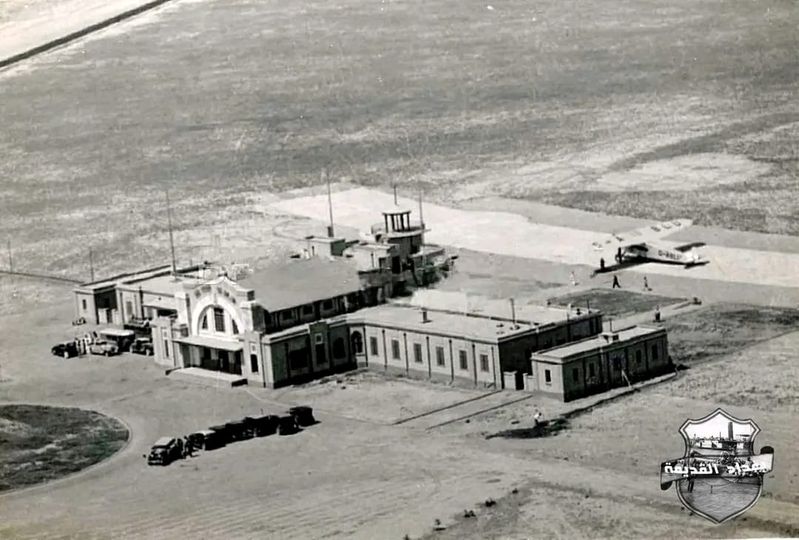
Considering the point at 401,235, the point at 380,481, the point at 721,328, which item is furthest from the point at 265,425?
the point at 721,328

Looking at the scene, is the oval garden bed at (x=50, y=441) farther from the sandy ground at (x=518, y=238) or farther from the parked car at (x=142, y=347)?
the sandy ground at (x=518, y=238)

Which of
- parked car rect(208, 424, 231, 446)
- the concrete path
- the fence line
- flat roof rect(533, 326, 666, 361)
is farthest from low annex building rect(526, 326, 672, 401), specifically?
the fence line

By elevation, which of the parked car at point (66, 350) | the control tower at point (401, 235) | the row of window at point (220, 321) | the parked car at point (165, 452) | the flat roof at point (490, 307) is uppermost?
the control tower at point (401, 235)

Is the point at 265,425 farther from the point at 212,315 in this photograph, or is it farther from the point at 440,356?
the point at 212,315

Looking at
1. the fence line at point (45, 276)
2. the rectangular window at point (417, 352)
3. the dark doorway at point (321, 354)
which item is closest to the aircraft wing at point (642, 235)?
the rectangular window at point (417, 352)

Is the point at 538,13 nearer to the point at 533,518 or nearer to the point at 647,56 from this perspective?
the point at 647,56

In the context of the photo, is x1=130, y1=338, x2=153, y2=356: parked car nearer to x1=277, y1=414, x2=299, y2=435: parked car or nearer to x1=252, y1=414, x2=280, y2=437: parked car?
x1=252, y1=414, x2=280, y2=437: parked car
